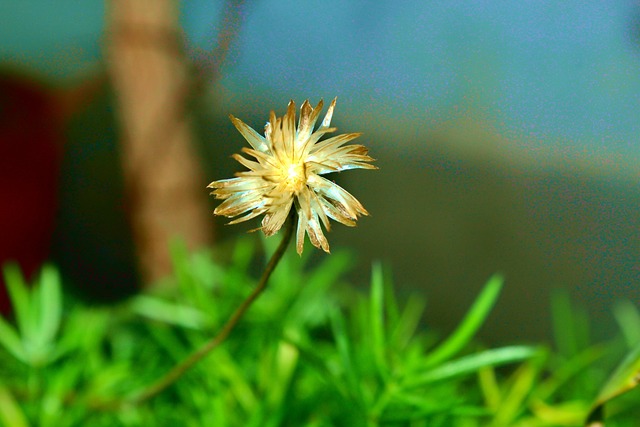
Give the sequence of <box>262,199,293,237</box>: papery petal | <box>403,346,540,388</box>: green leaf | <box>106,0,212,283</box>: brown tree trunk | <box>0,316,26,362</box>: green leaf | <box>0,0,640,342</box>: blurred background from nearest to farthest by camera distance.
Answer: <box>262,199,293,237</box>: papery petal
<box>403,346,540,388</box>: green leaf
<box>0,316,26,362</box>: green leaf
<box>0,0,640,342</box>: blurred background
<box>106,0,212,283</box>: brown tree trunk

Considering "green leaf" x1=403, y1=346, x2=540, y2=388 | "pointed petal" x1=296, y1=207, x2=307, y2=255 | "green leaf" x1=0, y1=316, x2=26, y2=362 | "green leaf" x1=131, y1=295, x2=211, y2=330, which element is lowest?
"green leaf" x1=0, y1=316, x2=26, y2=362

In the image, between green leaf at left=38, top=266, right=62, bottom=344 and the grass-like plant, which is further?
green leaf at left=38, top=266, right=62, bottom=344

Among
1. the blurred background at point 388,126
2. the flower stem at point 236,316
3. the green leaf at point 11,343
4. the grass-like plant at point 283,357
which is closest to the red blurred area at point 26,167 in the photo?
the blurred background at point 388,126

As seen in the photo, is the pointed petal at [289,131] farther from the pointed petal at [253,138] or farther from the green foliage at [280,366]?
the green foliage at [280,366]

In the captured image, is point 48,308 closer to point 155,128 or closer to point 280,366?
point 280,366

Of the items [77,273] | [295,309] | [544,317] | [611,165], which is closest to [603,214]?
[611,165]

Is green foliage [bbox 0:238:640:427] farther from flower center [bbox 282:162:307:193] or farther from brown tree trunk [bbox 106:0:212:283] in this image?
brown tree trunk [bbox 106:0:212:283]

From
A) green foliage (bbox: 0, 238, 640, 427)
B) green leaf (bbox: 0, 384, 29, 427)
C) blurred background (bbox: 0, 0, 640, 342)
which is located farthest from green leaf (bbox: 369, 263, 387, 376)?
blurred background (bbox: 0, 0, 640, 342)
